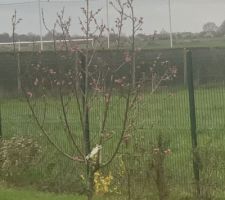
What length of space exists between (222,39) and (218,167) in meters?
15.2

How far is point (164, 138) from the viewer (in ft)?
28.5

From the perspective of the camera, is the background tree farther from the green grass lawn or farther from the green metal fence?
the green grass lawn

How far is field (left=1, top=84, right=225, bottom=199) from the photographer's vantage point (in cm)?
818

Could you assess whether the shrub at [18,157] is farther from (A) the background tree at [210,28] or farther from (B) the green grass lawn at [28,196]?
(A) the background tree at [210,28]

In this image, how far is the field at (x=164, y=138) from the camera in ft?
26.8

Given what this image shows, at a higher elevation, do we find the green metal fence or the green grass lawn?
the green metal fence

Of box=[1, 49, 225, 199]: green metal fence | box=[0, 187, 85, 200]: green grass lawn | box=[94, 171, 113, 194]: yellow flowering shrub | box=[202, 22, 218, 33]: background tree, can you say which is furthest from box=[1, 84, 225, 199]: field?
box=[202, 22, 218, 33]: background tree

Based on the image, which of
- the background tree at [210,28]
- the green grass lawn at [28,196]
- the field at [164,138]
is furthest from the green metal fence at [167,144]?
the background tree at [210,28]

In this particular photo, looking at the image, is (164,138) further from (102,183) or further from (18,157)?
(18,157)

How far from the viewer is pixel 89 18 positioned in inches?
248

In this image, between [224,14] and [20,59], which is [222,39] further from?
[20,59]

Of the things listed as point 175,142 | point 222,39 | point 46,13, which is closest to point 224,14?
point 222,39

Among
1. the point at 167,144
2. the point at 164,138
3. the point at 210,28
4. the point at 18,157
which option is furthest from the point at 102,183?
the point at 210,28

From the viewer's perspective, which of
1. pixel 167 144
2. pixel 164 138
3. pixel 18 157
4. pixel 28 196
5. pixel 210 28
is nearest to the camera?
pixel 167 144
